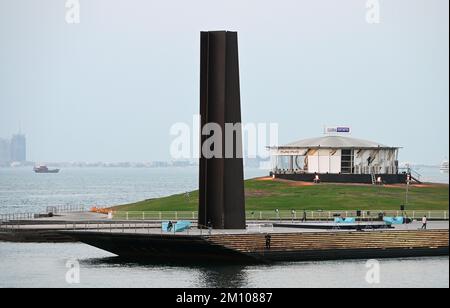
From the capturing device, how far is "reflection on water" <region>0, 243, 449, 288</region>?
86.5m

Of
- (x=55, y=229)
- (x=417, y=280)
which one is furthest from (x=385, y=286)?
(x=55, y=229)

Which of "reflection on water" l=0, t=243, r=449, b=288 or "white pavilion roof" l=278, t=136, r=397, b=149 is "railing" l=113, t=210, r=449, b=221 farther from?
"white pavilion roof" l=278, t=136, r=397, b=149

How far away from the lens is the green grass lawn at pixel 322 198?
131 meters

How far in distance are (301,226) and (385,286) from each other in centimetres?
2225

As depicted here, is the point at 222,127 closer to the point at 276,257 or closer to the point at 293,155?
the point at 276,257

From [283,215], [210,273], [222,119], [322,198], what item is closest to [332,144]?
[322,198]

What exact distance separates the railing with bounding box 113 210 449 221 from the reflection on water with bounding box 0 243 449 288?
19826mm

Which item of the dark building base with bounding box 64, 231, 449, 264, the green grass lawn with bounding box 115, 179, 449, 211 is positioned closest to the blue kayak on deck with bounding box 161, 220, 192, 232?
the dark building base with bounding box 64, 231, 449, 264

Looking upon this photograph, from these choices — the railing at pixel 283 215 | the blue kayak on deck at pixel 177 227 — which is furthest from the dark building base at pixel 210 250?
the railing at pixel 283 215

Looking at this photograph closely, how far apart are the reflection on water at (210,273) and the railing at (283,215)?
19.8 m

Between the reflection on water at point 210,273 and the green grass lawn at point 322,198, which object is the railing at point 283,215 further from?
the reflection on water at point 210,273

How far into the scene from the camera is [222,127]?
99.6 m

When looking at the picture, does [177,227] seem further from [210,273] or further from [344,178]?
[344,178]

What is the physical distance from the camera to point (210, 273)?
3602 inches
